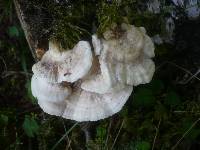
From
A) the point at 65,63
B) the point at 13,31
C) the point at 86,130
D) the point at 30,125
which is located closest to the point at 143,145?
the point at 86,130

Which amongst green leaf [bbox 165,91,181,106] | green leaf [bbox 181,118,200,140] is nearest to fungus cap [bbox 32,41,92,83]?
green leaf [bbox 165,91,181,106]

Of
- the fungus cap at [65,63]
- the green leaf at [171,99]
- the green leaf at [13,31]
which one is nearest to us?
the fungus cap at [65,63]

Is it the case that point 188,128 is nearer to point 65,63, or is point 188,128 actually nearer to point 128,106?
point 128,106

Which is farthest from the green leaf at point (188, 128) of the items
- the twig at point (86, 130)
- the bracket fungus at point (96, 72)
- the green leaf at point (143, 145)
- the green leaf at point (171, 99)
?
the bracket fungus at point (96, 72)

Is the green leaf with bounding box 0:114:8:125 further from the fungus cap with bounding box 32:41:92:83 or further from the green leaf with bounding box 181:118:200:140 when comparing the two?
the green leaf with bounding box 181:118:200:140

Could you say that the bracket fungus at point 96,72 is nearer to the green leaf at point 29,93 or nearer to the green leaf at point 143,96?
the green leaf at point 143,96

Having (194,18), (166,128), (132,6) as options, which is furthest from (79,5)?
(166,128)
